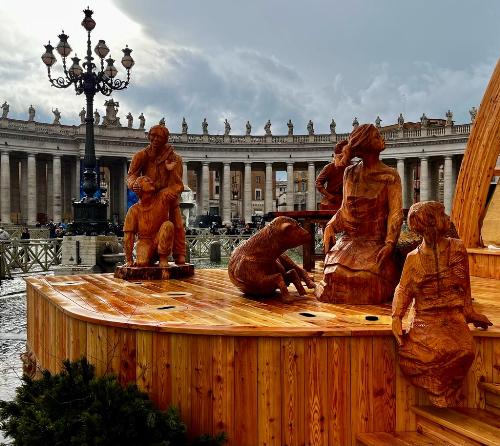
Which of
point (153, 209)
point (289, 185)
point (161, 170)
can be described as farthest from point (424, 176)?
point (153, 209)

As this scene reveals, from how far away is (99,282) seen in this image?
760 cm

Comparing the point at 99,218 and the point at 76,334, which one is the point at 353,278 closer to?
the point at 76,334

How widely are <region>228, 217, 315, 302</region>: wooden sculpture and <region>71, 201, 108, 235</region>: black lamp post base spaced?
12445mm

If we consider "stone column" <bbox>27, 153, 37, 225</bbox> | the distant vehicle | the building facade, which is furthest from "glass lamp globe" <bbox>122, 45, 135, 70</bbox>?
"stone column" <bbox>27, 153, 37, 225</bbox>

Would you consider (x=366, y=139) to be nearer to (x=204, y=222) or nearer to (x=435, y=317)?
(x=435, y=317)

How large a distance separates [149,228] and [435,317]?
530 cm

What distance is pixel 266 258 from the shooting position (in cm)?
570

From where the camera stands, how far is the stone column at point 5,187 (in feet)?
183

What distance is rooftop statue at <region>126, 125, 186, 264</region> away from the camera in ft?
26.0

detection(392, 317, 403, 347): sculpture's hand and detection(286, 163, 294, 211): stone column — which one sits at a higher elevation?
detection(286, 163, 294, 211): stone column

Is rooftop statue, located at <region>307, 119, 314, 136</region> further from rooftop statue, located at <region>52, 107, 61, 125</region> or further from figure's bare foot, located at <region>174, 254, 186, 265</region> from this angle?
figure's bare foot, located at <region>174, 254, 186, 265</region>

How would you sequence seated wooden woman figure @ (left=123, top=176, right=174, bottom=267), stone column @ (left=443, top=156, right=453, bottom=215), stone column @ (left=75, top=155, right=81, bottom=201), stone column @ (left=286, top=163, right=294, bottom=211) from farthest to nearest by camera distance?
stone column @ (left=286, top=163, right=294, bottom=211), stone column @ (left=75, top=155, right=81, bottom=201), stone column @ (left=443, top=156, right=453, bottom=215), seated wooden woman figure @ (left=123, top=176, right=174, bottom=267)

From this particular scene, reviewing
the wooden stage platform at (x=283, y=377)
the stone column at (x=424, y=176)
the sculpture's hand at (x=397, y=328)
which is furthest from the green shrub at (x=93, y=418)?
the stone column at (x=424, y=176)

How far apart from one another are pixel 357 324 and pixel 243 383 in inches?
39.1
